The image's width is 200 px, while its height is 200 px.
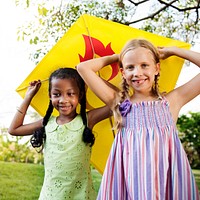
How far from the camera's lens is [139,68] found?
1.70m

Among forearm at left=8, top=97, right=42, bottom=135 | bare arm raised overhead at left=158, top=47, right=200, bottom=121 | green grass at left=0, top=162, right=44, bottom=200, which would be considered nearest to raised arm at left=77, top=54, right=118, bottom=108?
bare arm raised overhead at left=158, top=47, right=200, bottom=121

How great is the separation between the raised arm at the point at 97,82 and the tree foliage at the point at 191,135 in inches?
164

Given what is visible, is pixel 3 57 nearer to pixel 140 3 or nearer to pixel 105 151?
pixel 140 3

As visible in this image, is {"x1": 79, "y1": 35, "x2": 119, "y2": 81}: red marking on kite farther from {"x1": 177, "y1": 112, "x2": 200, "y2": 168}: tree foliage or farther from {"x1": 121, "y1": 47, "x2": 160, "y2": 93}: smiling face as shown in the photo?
{"x1": 177, "y1": 112, "x2": 200, "y2": 168}: tree foliage

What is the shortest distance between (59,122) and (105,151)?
0.89 feet

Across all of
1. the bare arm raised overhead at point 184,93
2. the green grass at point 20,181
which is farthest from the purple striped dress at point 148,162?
the green grass at point 20,181

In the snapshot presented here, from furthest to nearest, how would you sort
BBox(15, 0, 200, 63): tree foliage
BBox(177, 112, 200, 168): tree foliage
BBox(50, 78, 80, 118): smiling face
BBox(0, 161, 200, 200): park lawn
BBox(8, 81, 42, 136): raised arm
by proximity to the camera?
BBox(177, 112, 200, 168): tree foliage, BBox(15, 0, 200, 63): tree foliage, BBox(0, 161, 200, 200): park lawn, BBox(8, 81, 42, 136): raised arm, BBox(50, 78, 80, 118): smiling face

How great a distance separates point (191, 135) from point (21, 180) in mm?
2534

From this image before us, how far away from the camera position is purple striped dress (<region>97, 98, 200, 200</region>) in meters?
1.62

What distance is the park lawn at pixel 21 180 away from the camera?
4.09 meters

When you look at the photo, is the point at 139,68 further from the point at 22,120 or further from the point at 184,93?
the point at 22,120

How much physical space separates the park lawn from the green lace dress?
2.07m

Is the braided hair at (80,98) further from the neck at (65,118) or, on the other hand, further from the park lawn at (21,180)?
the park lawn at (21,180)

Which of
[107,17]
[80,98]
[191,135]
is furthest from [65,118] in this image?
[191,135]
